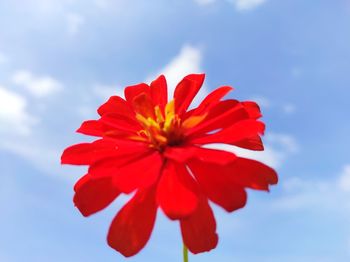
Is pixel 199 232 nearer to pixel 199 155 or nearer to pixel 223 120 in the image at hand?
pixel 199 155

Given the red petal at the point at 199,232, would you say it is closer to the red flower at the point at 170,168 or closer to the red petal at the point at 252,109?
the red flower at the point at 170,168

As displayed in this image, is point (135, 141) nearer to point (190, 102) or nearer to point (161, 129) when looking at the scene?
point (161, 129)

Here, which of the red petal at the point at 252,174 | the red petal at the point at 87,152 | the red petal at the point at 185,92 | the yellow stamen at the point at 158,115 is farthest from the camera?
the red petal at the point at 185,92

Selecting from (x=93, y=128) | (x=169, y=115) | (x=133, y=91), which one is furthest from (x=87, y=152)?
(x=133, y=91)

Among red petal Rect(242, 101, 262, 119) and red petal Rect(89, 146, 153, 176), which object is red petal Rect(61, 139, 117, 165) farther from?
red petal Rect(242, 101, 262, 119)

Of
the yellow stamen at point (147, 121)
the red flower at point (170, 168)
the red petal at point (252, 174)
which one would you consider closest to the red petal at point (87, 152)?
the red flower at point (170, 168)

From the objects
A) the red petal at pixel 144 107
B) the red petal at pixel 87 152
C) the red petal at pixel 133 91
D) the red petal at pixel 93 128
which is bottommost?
the red petal at pixel 87 152

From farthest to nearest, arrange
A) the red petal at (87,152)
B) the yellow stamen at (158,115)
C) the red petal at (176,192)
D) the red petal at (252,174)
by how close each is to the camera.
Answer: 1. the yellow stamen at (158,115)
2. the red petal at (87,152)
3. the red petal at (252,174)
4. the red petal at (176,192)
